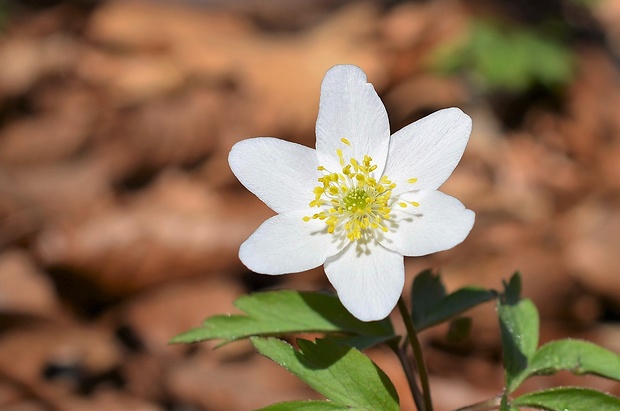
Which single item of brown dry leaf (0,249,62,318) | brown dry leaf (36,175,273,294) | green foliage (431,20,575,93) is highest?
green foliage (431,20,575,93)

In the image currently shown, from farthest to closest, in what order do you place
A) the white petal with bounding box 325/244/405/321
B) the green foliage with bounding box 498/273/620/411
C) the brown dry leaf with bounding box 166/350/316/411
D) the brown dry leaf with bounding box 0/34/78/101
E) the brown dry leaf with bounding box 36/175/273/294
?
the brown dry leaf with bounding box 0/34/78/101 → the brown dry leaf with bounding box 36/175/273/294 → the brown dry leaf with bounding box 166/350/316/411 → the green foliage with bounding box 498/273/620/411 → the white petal with bounding box 325/244/405/321

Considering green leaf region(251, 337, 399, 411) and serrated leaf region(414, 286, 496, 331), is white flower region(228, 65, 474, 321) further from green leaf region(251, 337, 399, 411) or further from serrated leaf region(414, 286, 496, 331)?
serrated leaf region(414, 286, 496, 331)

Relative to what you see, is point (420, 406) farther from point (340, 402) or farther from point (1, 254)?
point (1, 254)

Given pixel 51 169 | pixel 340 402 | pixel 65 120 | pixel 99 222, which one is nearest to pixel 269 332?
pixel 340 402

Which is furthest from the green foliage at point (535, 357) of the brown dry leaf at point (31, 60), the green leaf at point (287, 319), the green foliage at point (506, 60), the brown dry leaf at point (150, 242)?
the brown dry leaf at point (31, 60)

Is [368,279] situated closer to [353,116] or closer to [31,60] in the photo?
[353,116]

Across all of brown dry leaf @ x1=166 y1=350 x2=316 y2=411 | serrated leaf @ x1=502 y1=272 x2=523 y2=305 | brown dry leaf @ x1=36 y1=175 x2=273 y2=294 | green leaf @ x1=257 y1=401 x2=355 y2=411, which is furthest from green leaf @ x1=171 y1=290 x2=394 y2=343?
brown dry leaf @ x1=36 y1=175 x2=273 y2=294
